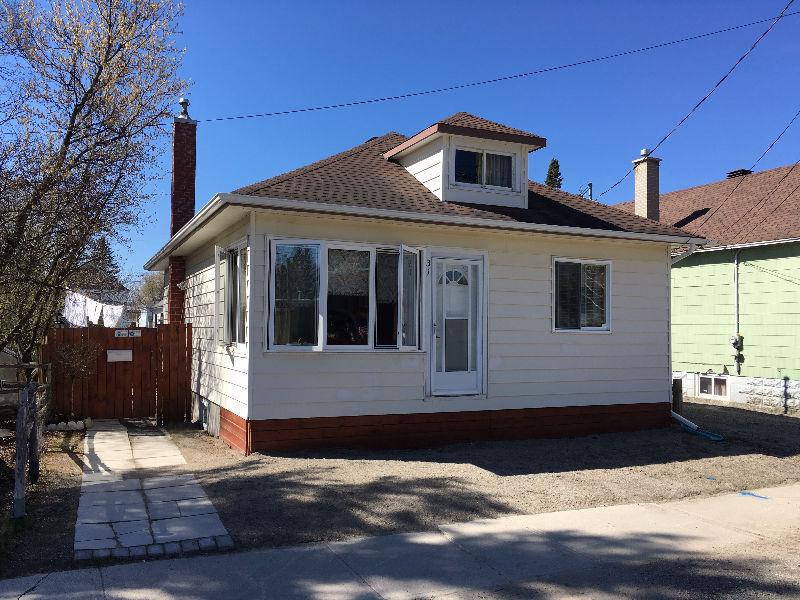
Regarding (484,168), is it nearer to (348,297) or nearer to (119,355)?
(348,297)

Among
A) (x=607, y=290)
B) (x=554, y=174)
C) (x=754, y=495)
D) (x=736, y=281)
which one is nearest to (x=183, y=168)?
(x=607, y=290)

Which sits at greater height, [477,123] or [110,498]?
[477,123]

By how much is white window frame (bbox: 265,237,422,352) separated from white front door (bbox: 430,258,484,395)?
0.52 m

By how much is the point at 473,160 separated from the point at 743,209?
870 centimetres

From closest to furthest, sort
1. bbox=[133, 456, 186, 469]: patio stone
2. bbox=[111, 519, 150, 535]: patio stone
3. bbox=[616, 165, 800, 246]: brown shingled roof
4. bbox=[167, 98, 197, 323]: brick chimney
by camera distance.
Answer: bbox=[111, 519, 150, 535]: patio stone, bbox=[133, 456, 186, 469]: patio stone, bbox=[167, 98, 197, 323]: brick chimney, bbox=[616, 165, 800, 246]: brown shingled roof

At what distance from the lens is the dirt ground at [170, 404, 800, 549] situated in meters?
5.98

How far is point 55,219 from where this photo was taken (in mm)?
8078

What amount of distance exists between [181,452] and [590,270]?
6736 millimetres

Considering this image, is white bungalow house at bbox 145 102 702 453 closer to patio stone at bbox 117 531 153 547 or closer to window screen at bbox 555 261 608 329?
window screen at bbox 555 261 608 329

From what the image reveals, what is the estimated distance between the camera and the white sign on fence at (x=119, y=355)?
11.4 metres

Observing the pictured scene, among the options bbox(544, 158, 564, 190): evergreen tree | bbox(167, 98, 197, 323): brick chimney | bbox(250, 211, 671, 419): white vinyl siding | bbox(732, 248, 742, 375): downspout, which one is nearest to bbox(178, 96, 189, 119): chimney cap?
bbox(167, 98, 197, 323): brick chimney

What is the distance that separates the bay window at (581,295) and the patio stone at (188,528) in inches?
243

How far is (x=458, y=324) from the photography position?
966cm

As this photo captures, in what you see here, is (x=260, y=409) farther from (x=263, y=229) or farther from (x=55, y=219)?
(x=55, y=219)
